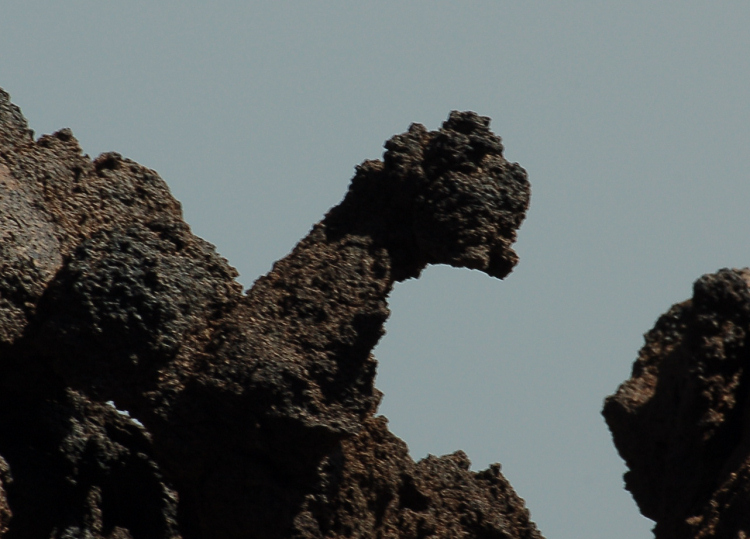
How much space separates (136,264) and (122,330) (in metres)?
0.44

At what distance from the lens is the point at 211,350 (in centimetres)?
780

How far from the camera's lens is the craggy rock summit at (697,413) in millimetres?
7797

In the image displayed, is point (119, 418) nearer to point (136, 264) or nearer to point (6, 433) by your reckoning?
point (6, 433)

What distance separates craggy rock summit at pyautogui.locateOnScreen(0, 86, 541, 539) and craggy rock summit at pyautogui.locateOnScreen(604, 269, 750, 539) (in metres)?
1.33

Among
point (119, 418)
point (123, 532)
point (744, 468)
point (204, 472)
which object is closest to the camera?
point (744, 468)

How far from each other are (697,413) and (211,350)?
10.6 feet

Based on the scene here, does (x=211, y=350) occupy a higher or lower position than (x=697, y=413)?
lower

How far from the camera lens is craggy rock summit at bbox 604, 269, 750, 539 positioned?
7797mm

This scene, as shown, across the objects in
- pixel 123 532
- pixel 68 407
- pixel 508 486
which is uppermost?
pixel 508 486

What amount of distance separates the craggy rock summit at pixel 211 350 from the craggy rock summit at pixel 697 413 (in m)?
1.33

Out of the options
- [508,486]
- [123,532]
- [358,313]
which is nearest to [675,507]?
[508,486]

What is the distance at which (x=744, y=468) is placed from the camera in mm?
7297

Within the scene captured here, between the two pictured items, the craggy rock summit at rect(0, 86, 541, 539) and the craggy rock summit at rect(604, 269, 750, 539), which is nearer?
the craggy rock summit at rect(0, 86, 541, 539)

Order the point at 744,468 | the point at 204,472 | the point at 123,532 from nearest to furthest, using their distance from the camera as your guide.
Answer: the point at 744,468
the point at 204,472
the point at 123,532
